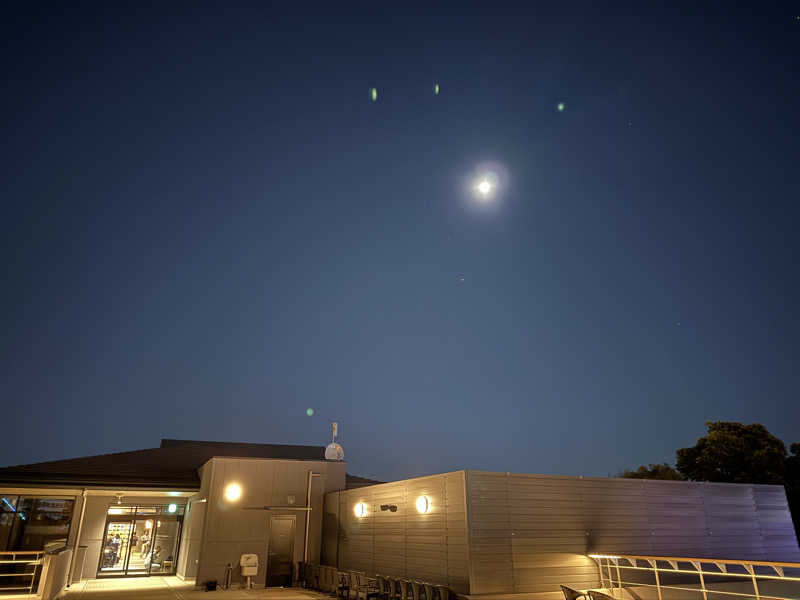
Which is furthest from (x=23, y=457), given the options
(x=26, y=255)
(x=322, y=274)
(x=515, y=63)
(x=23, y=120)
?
(x=515, y=63)

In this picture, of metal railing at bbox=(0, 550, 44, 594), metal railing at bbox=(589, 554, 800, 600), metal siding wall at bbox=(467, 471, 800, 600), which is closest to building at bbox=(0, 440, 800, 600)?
metal siding wall at bbox=(467, 471, 800, 600)

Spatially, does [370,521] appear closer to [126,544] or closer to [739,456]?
[126,544]

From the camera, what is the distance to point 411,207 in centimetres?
2469

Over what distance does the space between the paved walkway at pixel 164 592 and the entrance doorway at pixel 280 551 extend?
684 mm

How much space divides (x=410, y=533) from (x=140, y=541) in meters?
12.2

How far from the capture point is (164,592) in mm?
13336

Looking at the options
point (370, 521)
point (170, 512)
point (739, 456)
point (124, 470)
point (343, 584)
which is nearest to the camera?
point (343, 584)

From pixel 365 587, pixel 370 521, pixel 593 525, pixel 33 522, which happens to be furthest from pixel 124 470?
pixel 593 525

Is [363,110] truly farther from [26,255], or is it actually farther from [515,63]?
[26,255]

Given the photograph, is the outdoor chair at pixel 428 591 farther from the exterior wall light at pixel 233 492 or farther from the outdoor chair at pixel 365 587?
the exterior wall light at pixel 233 492

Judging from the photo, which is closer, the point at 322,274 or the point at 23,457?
the point at 322,274

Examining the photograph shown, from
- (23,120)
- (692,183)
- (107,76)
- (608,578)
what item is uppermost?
(692,183)

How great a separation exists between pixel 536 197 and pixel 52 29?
65.0 ft

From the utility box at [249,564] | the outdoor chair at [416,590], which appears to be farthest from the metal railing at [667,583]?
the utility box at [249,564]
